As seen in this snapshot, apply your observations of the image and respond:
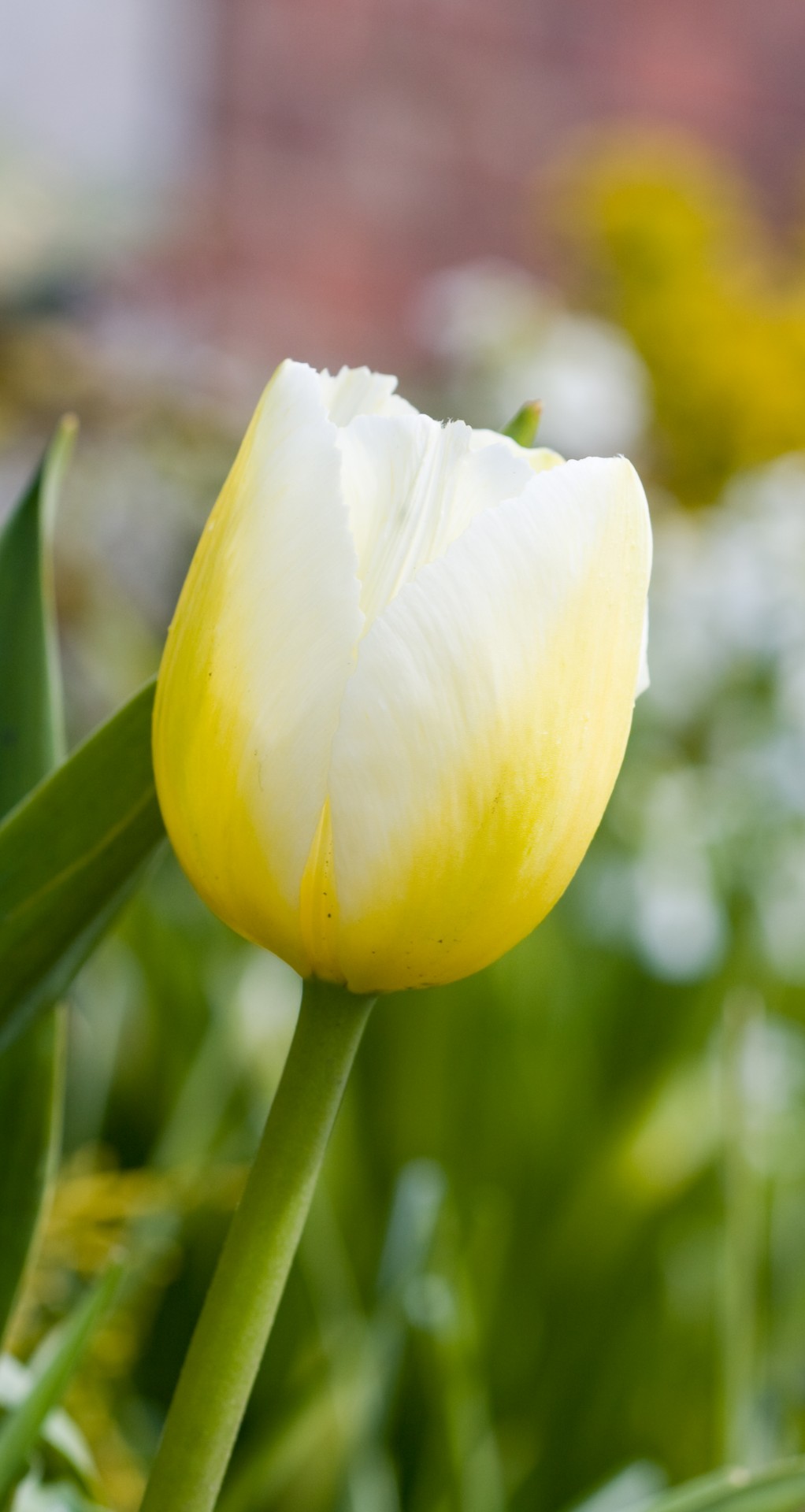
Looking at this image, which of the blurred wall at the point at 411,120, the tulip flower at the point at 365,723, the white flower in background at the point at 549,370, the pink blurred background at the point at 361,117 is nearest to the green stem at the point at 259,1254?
the tulip flower at the point at 365,723

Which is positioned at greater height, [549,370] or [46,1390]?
[549,370]

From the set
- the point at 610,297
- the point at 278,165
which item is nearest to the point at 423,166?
the point at 278,165

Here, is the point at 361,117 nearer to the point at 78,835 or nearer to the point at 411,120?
the point at 411,120

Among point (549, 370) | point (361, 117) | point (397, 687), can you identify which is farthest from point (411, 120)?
point (397, 687)

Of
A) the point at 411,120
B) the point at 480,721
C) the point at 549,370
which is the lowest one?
the point at 480,721

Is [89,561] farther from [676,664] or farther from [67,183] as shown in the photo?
[67,183]

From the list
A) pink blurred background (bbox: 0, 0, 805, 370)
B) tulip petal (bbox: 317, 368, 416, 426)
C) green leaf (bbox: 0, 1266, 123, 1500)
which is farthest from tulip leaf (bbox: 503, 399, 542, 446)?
pink blurred background (bbox: 0, 0, 805, 370)

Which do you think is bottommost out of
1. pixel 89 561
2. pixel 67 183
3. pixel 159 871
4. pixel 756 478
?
pixel 159 871
